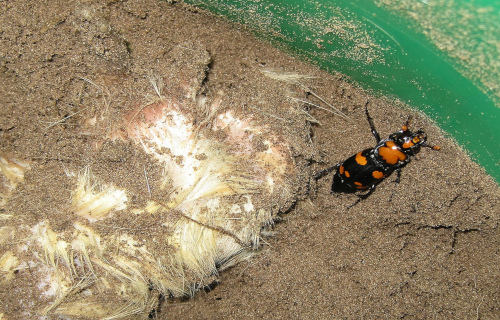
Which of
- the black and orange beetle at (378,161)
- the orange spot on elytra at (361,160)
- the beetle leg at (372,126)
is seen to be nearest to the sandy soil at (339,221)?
the beetle leg at (372,126)

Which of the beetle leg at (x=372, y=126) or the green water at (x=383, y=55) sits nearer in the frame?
the green water at (x=383, y=55)

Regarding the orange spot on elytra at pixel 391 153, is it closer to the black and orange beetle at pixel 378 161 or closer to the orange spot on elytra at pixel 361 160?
the black and orange beetle at pixel 378 161

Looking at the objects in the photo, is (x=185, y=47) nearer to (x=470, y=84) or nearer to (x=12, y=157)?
(x=12, y=157)

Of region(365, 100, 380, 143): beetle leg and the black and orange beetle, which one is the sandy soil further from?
the black and orange beetle

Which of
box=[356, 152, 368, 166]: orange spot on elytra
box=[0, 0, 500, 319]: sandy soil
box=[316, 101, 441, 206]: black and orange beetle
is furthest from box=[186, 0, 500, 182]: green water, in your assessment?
box=[356, 152, 368, 166]: orange spot on elytra

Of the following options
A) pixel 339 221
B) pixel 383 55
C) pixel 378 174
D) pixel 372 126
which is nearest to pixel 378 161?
pixel 378 174

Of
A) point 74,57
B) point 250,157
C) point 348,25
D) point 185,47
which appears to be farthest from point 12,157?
point 348,25
